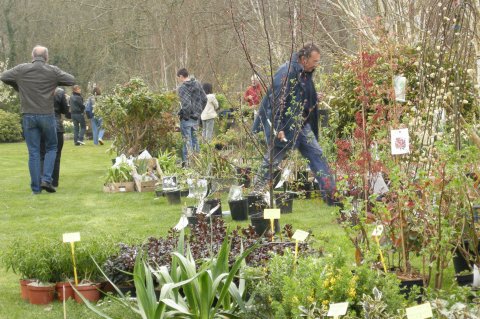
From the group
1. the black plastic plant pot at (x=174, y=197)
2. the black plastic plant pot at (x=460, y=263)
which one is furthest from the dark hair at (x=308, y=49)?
the black plastic plant pot at (x=460, y=263)

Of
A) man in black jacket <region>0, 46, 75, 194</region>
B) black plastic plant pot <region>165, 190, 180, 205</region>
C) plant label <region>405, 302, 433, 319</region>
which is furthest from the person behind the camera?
man in black jacket <region>0, 46, 75, 194</region>

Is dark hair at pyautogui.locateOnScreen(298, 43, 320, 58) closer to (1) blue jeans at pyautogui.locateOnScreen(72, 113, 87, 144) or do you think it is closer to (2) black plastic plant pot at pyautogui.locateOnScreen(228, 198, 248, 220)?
(2) black plastic plant pot at pyautogui.locateOnScreen(228, 198, 248, 220)

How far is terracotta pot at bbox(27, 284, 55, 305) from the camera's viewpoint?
5.69m

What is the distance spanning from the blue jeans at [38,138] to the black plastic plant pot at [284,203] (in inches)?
141

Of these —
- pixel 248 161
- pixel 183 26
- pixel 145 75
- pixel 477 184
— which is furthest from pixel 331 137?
pixel 145 75

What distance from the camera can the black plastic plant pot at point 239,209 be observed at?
8906 mm

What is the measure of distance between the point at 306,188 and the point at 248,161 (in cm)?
137

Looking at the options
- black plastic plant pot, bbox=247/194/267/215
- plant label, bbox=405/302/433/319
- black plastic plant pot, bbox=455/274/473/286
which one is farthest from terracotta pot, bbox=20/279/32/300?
black plastic plant pot, bbox=247/194/267/215

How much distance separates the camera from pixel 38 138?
11.3m

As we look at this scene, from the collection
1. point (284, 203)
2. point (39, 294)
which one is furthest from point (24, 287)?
point (284, 203)

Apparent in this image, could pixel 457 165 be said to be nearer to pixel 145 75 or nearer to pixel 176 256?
pixel 176 256

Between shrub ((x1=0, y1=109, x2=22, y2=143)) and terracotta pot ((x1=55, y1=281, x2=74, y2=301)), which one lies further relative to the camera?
shrub ((x1=0, y1=109, x2=22, y2=143))

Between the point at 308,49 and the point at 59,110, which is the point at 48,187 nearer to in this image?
the point at 59,110

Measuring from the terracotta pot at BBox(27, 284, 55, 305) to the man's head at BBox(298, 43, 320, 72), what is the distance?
3990mm
